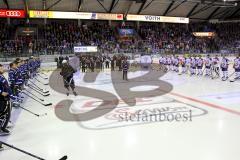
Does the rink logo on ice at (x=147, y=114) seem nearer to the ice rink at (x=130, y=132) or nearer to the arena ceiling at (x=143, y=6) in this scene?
the ice rink at (x=130, y=132)

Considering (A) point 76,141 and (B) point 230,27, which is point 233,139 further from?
(B) point 230,27

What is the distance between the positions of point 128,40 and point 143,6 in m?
4.34

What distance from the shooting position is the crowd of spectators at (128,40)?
27.5 metres

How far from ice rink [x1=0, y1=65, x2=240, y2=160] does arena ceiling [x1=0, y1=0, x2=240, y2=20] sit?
21436 mm

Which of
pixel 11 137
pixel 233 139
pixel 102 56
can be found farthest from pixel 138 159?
pixel 102 56

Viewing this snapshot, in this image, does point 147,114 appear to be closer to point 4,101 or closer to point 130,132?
point 130,132

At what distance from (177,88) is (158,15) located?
25.2 m

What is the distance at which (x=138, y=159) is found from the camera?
5.00m

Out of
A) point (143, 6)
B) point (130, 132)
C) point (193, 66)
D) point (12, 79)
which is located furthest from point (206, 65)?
point (143, 6)

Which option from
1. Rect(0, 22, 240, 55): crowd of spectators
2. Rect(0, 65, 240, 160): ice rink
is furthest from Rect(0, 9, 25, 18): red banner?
Rect(0, 65, 240, 160): ice rink

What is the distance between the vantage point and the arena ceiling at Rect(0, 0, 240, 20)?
29.3m

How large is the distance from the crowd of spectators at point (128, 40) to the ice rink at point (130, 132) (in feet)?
58.0

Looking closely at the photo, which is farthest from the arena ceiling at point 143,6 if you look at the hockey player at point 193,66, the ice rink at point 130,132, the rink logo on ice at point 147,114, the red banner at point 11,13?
the rink logo on ice at point 147,114

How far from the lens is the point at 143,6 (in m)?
33.7
